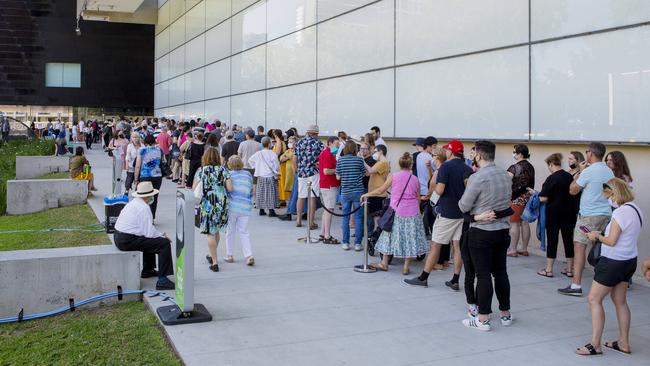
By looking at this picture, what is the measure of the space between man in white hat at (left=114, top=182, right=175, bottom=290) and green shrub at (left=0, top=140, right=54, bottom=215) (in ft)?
39.1

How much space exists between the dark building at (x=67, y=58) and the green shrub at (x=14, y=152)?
14382 millimetres

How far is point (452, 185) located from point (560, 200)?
1.70 m

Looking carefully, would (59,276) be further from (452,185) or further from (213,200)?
(452,185)

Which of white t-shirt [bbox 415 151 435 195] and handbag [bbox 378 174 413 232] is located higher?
white t-shirt [bbox 415 151 435 195]

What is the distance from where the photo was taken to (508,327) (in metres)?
6.46

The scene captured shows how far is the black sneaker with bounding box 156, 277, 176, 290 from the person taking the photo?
305 inches

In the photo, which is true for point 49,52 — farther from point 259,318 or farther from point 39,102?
point 259,318

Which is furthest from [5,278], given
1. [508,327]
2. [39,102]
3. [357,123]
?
[39,102]

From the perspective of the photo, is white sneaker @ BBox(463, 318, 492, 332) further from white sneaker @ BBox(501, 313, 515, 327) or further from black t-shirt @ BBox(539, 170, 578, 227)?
black t-shirt @ BBox(539, 170, 578, 227)

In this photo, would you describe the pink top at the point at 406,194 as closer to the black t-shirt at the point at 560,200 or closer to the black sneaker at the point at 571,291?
the black t-shirt at the point at 560,200

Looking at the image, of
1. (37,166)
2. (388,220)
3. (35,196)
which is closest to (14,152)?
(37,166)

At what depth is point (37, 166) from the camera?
2442cm

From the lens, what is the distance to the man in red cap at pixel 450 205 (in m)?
7.71

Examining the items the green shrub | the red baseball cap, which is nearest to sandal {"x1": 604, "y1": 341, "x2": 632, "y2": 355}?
the red baseball cap
